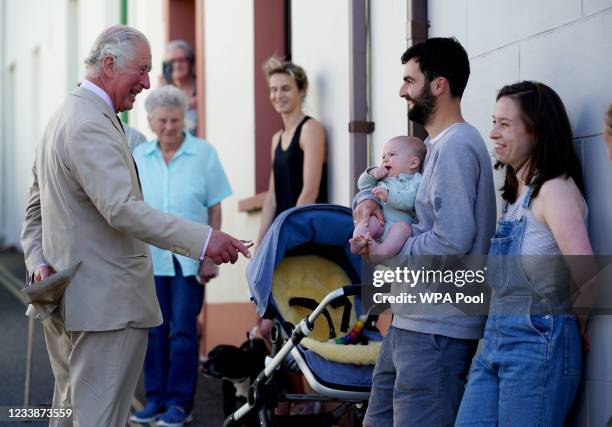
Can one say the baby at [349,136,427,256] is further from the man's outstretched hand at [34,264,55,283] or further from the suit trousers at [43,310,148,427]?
the man's outstretched hand at [34,264,55,283]

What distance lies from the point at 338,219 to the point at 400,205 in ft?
4.58

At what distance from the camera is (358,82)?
6.95 metres

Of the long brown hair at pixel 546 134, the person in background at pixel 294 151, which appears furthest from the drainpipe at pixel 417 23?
the long brown hair at pixel 546 134

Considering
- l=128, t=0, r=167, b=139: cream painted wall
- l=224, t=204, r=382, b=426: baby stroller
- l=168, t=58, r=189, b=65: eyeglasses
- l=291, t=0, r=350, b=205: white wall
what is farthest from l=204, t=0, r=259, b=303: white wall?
l=224, t=204, r=382, b=426: baby stroller

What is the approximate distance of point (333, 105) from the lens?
24.7 feet

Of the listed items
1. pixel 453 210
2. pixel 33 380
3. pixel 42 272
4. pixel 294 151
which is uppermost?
pixel 294 151

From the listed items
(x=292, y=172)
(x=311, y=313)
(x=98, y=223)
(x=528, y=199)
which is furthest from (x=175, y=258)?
(x=528, y=199)

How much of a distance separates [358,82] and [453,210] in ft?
9.30

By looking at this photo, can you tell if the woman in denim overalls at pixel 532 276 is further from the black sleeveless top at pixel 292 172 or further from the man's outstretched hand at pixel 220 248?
the black sleeveless top at pixel 292 172

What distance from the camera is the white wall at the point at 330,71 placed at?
724cm

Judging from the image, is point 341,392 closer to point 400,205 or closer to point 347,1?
point 400,205

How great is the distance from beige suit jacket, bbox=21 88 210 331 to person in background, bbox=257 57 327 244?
2536 mm

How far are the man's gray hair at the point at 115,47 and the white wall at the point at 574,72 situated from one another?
1.50 m

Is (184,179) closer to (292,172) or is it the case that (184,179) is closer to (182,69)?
(292,172)
